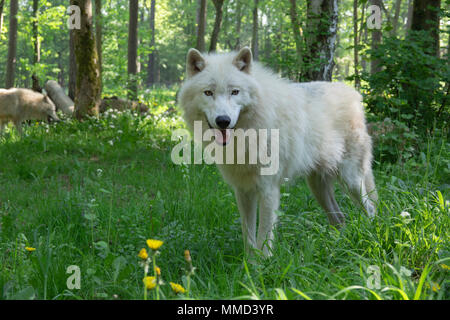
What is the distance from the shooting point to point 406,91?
6027mm

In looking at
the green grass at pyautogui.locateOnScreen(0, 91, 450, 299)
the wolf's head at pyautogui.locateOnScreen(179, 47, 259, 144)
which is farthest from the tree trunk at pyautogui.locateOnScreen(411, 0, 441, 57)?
the wolf's head at pyautogui.locateOnScreen(179, 47, 259, 144)

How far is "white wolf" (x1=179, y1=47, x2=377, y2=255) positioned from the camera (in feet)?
10.4

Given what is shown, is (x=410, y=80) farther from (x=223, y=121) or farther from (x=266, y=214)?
(x=223, y=121)

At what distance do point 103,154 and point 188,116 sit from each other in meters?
3.73

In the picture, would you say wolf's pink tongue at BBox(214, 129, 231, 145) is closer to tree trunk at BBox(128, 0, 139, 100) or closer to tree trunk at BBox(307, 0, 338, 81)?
tree trunk at BBox(307, 0, 338, 81)

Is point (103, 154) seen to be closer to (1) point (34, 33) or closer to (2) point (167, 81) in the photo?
(1) point (34, 33)

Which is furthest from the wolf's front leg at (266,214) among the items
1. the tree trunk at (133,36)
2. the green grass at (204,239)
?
the tree trunk at (133,36)

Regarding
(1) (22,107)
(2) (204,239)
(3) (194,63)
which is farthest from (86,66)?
(2) (204,239)

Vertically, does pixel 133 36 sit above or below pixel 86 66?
above

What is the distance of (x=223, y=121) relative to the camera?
2.95 m

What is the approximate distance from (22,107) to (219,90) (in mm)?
8075

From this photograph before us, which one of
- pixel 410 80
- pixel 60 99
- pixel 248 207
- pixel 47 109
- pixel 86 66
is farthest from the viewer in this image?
pixel 60 99

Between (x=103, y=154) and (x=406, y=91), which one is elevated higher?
(x=406, y=91)
